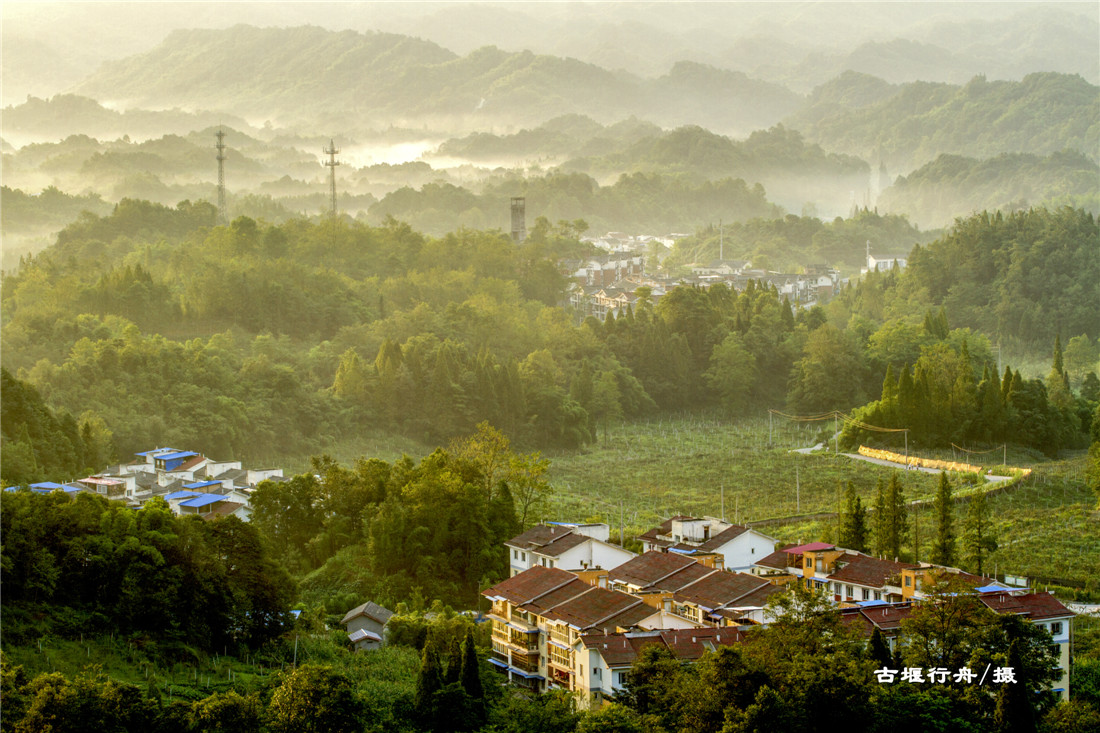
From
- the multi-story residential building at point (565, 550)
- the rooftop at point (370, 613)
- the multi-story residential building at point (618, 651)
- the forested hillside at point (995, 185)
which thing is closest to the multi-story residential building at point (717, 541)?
the multi-story residential building at point (565, 550)

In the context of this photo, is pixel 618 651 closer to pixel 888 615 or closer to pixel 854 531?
pixel 888 615

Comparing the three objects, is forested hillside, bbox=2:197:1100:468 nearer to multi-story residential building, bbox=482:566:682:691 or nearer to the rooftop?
the rooftop

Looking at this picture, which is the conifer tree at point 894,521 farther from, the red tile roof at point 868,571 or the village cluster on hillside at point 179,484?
the village cluster on hillside at point 179,484

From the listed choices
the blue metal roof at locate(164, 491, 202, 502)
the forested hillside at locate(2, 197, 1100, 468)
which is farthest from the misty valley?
the blue metal roof at locate(164, 491, 202, 502)

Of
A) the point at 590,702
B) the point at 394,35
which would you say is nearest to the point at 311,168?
the point at 394,35

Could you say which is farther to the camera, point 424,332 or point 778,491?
point 424,332

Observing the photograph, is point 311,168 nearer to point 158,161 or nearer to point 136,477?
point 158,161

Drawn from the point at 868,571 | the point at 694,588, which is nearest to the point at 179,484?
the point at 694,588
